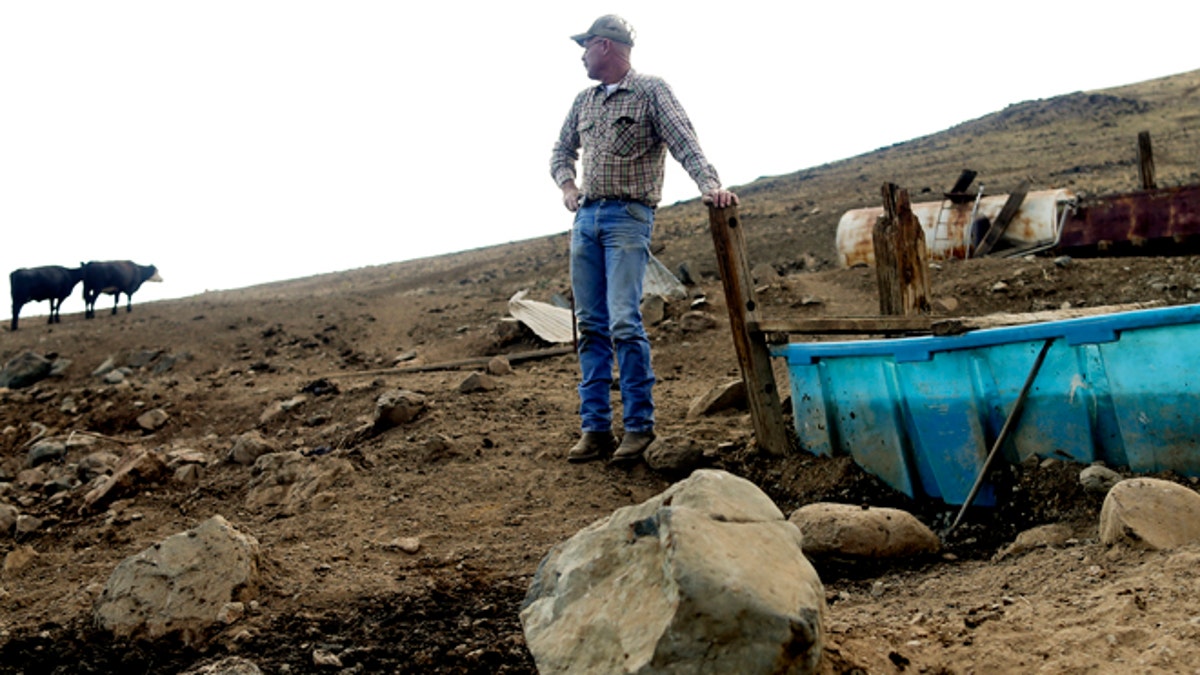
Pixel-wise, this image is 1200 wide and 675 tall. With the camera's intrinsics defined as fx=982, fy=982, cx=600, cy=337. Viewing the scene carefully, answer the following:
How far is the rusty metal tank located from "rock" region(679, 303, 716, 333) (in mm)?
2959

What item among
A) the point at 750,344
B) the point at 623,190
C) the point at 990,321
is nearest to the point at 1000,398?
the point at 990,321

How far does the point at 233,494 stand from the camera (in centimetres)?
525

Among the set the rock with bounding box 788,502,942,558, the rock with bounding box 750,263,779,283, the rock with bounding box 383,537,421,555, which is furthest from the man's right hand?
the rock with bounding box 750,263,779,283

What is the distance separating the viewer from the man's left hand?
430cm

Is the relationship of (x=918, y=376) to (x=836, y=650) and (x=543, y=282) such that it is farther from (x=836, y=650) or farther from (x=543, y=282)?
(x=543, y=282)

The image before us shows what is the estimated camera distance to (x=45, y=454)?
6691 millimetres

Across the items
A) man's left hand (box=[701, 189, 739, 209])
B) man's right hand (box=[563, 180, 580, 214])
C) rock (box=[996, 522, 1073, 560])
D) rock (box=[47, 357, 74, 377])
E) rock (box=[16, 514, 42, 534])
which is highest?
man's right hand (box=[563, 180, 580, 214])

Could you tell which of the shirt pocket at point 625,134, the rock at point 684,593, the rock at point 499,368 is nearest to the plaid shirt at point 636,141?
the shirt pocket at point 625,134

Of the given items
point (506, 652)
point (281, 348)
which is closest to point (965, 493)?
point (506, 652)

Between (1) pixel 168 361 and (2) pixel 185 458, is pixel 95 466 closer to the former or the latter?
(2) pixel 185 458

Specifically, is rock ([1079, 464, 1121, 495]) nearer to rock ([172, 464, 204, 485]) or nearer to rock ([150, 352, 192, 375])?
rock ([172, 464, 204, 485])

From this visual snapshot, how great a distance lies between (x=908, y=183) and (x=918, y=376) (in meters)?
19.2

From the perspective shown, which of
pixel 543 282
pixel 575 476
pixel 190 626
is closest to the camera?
pixel 190 626

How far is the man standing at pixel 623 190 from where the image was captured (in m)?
4.48
